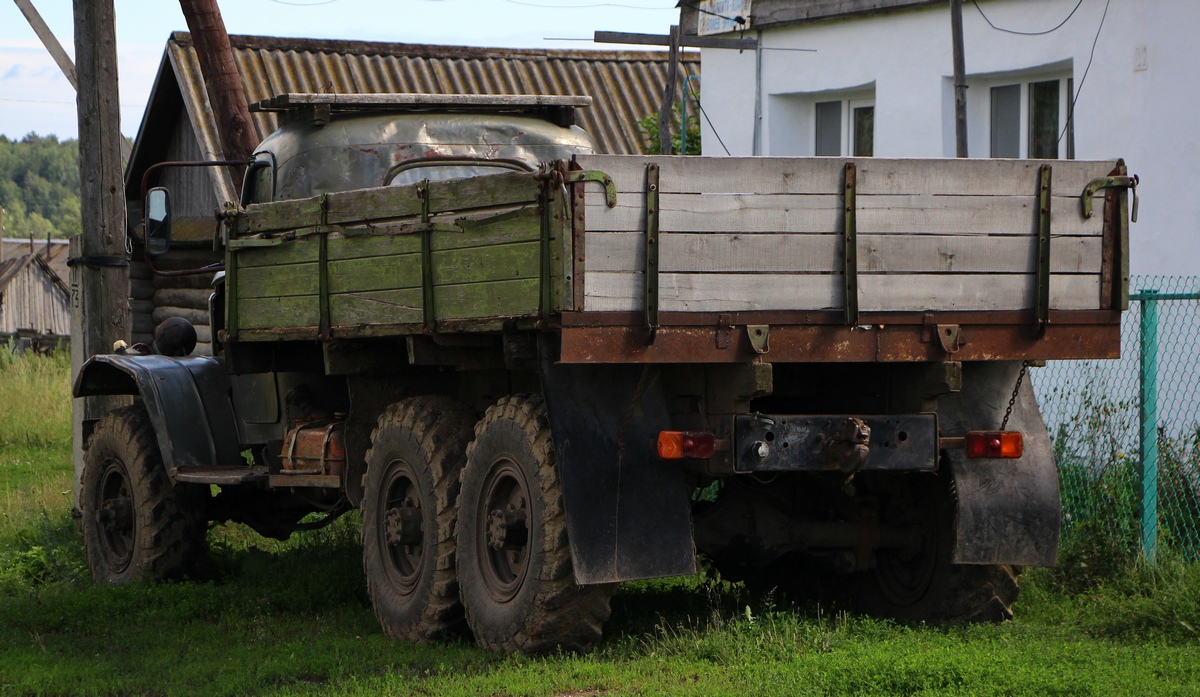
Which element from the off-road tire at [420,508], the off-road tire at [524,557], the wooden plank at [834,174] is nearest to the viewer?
the wooden plank at [834,174]

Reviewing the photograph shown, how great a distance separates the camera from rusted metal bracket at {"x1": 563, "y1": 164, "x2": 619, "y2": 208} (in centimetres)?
579

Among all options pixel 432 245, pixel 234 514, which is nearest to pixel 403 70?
pixel 234 514

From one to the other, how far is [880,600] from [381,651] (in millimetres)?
2274

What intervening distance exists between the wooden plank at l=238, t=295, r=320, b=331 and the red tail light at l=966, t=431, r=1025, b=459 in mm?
3092

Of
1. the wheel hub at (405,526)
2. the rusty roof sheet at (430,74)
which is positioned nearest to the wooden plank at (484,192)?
the wheel hub at (405,526)

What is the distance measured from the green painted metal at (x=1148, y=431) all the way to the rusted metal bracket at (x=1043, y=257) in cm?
193

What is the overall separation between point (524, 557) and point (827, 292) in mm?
1617

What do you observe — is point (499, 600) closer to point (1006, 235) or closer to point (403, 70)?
point (1006, 235)

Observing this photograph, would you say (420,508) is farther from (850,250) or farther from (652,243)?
(850,250)

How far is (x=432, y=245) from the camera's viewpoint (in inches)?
266

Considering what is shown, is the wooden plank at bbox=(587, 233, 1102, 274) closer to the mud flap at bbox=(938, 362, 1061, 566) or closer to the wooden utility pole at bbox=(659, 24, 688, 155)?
the mud flap at bbox=(938, 362, 1061, 566)

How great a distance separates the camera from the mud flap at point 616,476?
20.2 ft

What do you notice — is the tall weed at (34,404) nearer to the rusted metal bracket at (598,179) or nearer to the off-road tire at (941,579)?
the off-road tire at (941,579)

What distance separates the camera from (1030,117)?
37.7 feet
